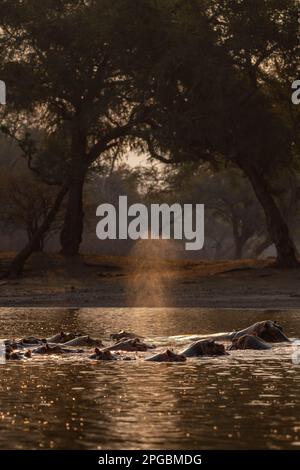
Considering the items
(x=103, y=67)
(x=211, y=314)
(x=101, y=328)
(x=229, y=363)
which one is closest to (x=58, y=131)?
(x=103, y=67)

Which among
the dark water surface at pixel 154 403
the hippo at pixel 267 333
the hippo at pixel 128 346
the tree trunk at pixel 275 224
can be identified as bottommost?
the dark water surface at pixel 154 403

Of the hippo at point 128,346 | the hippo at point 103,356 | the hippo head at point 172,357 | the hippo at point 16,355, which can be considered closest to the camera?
the hippo head at point 172,357

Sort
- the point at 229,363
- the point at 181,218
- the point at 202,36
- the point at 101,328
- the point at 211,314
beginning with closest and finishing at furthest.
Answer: the point at 229,363
the point at 101,328
the point at 211,314
the point at 202,36
the point at 181,218

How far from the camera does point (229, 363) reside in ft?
74.2

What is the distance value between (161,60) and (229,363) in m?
30.4

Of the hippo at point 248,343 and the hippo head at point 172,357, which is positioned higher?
the hippo at point 248,343

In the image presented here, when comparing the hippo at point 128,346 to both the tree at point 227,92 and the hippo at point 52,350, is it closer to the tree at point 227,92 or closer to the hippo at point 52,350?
the hippo at point 52,350

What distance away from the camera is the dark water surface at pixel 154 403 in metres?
14.0

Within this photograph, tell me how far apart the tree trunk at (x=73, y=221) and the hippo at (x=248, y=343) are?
31469mm

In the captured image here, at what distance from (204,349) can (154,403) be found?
286 inches

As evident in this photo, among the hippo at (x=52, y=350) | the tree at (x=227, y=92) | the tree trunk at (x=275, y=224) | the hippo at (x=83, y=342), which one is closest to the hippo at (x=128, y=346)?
the hippo at (x=52, y=350)

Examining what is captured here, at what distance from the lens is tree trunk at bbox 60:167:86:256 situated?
5694 centimetres

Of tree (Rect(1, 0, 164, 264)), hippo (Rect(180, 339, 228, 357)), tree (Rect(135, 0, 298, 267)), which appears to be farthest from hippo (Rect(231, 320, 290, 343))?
tree (Rect(1, 0, 164, 264))
